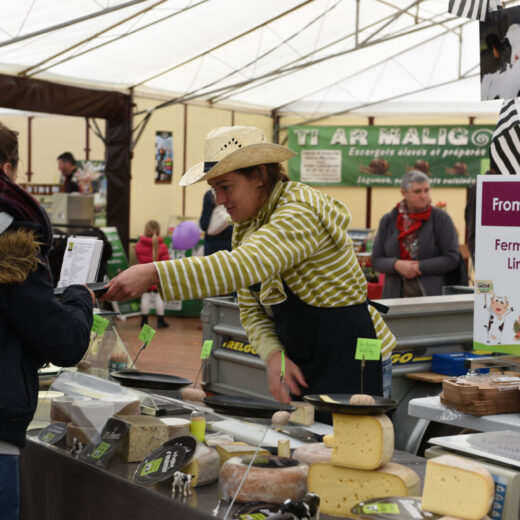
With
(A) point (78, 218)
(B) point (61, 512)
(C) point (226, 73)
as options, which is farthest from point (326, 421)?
(C) point (226, 73)

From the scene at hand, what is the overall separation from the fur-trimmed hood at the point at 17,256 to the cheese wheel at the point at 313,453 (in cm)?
74

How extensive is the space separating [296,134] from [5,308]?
1311 cm

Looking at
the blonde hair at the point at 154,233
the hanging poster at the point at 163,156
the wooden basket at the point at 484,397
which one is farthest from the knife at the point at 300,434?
the hanging poster at the point at 163,156

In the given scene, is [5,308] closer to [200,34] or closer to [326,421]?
[326,421]

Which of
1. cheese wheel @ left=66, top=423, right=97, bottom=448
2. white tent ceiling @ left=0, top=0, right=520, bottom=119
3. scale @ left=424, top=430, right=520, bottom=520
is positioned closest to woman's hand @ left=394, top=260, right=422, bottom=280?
cheese wheel @ left=66, top=423, right=97, bottom=448

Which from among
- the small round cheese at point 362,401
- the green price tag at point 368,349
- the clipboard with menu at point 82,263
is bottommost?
the small round cheese at point 362,401

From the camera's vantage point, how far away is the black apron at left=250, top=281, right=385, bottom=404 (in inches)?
96.7

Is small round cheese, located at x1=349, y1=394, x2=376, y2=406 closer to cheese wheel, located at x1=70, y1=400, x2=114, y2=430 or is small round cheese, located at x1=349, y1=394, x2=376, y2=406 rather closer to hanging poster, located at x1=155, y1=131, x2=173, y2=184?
cheese wheel, located at x1=70, y1=400, x2=114, y2=430

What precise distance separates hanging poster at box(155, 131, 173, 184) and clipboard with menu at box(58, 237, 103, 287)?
31.9 feet

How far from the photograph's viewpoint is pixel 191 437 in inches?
79.2

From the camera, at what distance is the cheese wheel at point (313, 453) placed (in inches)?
72.1

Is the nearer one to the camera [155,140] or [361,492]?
[361,492]

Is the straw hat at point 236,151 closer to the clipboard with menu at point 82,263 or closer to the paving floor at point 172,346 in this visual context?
the clipboard with menu at point 82,263

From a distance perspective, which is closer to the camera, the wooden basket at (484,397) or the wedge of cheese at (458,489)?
the wedge of cheese at (458,489)
